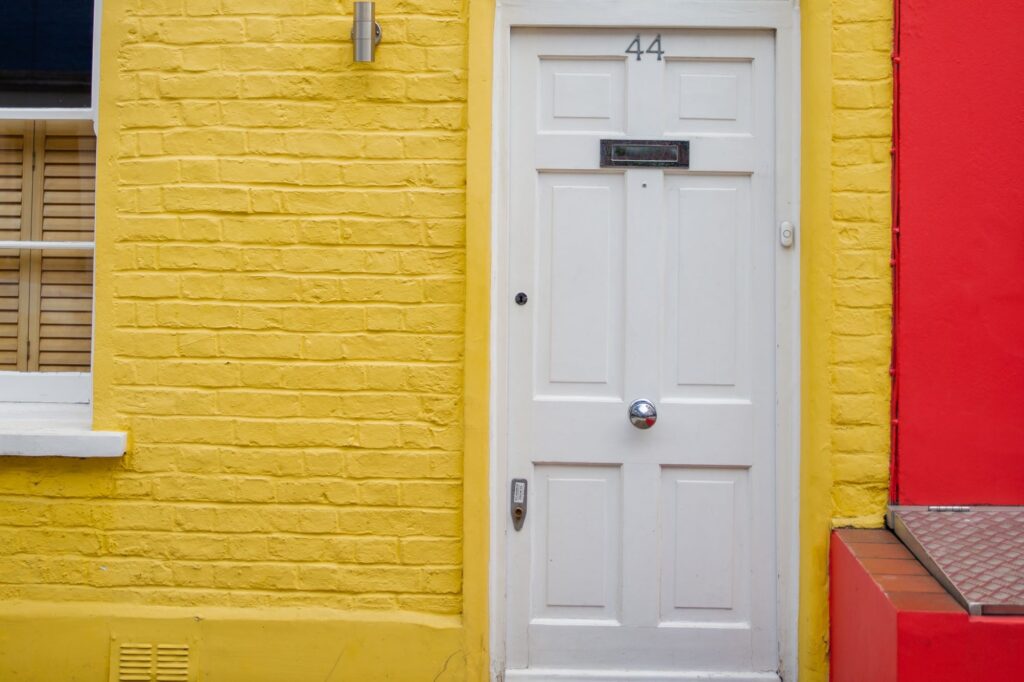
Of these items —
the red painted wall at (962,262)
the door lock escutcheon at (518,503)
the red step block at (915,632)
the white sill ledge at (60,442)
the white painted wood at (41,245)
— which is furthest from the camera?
the white painted wood at (41,245)

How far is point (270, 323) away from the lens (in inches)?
143

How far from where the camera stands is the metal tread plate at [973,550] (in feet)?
9.52

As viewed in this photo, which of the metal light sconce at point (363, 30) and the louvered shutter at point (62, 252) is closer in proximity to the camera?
the metal light sconce at point (363, 30)

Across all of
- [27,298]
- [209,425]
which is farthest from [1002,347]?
[27,298]

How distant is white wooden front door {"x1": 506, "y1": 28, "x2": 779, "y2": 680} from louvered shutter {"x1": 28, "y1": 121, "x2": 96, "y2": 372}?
1.71 metres

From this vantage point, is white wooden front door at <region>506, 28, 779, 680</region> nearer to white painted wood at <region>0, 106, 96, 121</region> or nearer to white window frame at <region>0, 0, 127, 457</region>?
white window frame at <region>0, 0, 127, 457</region>

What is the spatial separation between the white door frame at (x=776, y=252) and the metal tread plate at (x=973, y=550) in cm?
44

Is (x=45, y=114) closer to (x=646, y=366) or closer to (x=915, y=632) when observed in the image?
(x=646, y=366)

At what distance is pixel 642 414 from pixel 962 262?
125cm

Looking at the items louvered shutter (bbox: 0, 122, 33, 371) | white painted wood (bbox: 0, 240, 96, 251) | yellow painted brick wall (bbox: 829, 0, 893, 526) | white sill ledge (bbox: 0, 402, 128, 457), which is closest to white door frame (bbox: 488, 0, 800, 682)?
yellow painted brick wall (bbox: 829, 0, 893, 526)

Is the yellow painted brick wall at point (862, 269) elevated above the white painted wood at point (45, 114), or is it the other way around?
the white painted wood at point (45, 114)

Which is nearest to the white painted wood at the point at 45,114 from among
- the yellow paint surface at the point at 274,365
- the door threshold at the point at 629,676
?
the yellow paint surface at the point at 274,365

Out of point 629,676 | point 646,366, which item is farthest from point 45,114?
point 629,676

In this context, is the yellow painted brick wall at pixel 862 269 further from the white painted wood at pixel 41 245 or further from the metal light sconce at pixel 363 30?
the white painted wood at pixel 41 245
